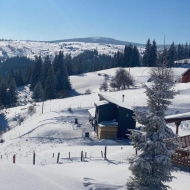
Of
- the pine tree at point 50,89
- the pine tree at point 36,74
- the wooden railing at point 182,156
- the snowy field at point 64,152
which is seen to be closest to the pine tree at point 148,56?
the pine tree at point 36,74

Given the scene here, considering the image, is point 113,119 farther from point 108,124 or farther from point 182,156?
point 182,156

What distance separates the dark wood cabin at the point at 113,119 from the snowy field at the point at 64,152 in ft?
5.60

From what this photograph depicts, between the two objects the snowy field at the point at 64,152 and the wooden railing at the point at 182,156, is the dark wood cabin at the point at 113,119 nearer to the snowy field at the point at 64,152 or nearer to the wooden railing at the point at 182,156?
the snowy field at the point at 64,152

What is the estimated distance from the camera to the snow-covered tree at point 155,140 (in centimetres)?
1129

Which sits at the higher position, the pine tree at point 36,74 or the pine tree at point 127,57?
the pine tree at point 127,57

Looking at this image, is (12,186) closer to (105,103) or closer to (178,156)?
(178,156)

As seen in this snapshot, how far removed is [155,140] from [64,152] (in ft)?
57.9

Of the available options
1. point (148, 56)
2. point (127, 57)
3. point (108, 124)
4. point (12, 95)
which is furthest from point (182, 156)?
point (127, 57)

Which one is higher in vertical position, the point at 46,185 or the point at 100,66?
the point at 100,66

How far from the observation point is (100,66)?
130000mm

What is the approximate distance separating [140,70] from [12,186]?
300ft

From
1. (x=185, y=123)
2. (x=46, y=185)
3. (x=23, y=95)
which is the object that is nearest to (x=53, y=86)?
(x=23, y=95)

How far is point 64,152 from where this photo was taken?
27.8 meters

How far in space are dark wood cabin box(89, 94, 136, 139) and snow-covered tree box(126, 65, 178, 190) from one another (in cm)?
2398
